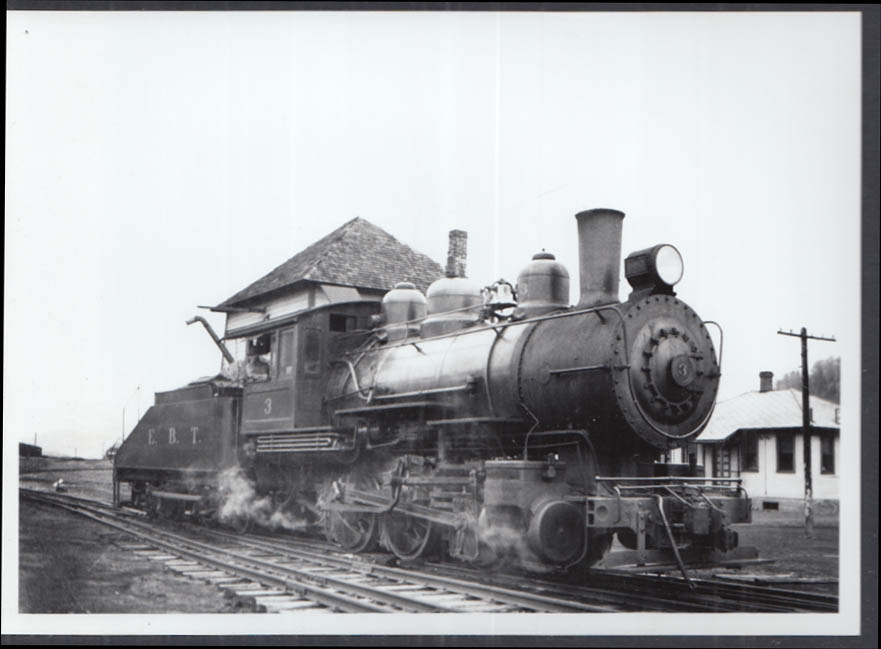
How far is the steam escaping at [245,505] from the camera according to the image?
39.0ft

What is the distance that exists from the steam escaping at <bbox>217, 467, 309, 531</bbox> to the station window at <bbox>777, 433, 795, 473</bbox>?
20.0 ft

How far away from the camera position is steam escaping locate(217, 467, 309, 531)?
1190 centimetres

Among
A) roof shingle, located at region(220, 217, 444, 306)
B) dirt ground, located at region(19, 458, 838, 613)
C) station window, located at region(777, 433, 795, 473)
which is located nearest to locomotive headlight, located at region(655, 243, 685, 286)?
dirt ground, located at region(19, 458, 838, 613)

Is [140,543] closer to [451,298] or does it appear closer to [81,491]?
[81,491]

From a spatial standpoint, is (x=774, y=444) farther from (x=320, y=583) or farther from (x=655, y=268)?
(x=320, y=583)

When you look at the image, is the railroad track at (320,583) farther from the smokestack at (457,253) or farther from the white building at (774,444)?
the smokestack at (457,253)

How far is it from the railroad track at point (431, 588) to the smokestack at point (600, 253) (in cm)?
248

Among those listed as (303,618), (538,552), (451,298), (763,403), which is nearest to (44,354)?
(303,618)

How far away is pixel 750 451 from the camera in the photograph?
1367 cm

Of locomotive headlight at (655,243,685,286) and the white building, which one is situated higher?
locomotive headlight at (655,243,685,286)

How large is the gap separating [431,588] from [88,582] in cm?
318

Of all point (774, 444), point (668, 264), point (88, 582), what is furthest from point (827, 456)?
point (88, 582)

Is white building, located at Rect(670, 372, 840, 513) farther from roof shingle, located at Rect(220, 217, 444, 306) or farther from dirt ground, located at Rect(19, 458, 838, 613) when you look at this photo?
roof shingle, located at Rect(220, 217, 444, 306)

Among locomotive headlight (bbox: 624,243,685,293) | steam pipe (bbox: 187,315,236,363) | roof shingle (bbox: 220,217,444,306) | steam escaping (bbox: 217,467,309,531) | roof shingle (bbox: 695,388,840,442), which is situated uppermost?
roof shingle (bbox: 220,217,444,306)
